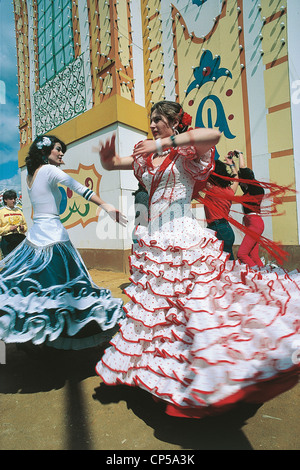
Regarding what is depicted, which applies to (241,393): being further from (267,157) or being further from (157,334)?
(267,157)

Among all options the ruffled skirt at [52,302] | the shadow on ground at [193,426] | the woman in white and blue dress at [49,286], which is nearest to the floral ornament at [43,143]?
the woman in white and blue dress at [49,286]

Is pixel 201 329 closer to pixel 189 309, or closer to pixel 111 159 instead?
pixel 189 309

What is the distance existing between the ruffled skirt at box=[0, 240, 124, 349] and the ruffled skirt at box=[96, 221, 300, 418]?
323 mm

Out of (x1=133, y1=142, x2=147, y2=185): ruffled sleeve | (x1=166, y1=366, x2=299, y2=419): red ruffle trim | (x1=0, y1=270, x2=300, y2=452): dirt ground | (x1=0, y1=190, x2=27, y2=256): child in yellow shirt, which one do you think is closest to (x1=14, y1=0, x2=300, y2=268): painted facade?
(x1=133, y1=142, x2=147, y2=185): ruffled sleeve

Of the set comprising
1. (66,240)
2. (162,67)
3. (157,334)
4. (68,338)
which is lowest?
(68,338)

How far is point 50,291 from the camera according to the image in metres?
1.90

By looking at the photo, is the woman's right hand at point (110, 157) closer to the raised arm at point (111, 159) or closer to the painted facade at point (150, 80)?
the raised arm at point (111, 159)

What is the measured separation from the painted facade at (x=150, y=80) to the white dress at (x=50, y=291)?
1.20 m

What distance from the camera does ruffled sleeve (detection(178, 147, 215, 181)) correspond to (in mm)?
1691

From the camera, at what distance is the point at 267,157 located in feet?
14.4

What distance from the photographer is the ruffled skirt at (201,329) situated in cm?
118

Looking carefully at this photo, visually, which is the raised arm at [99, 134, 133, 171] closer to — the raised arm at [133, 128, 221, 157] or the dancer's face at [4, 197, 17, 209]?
the raised arm at [133, 128, 221, 157]
